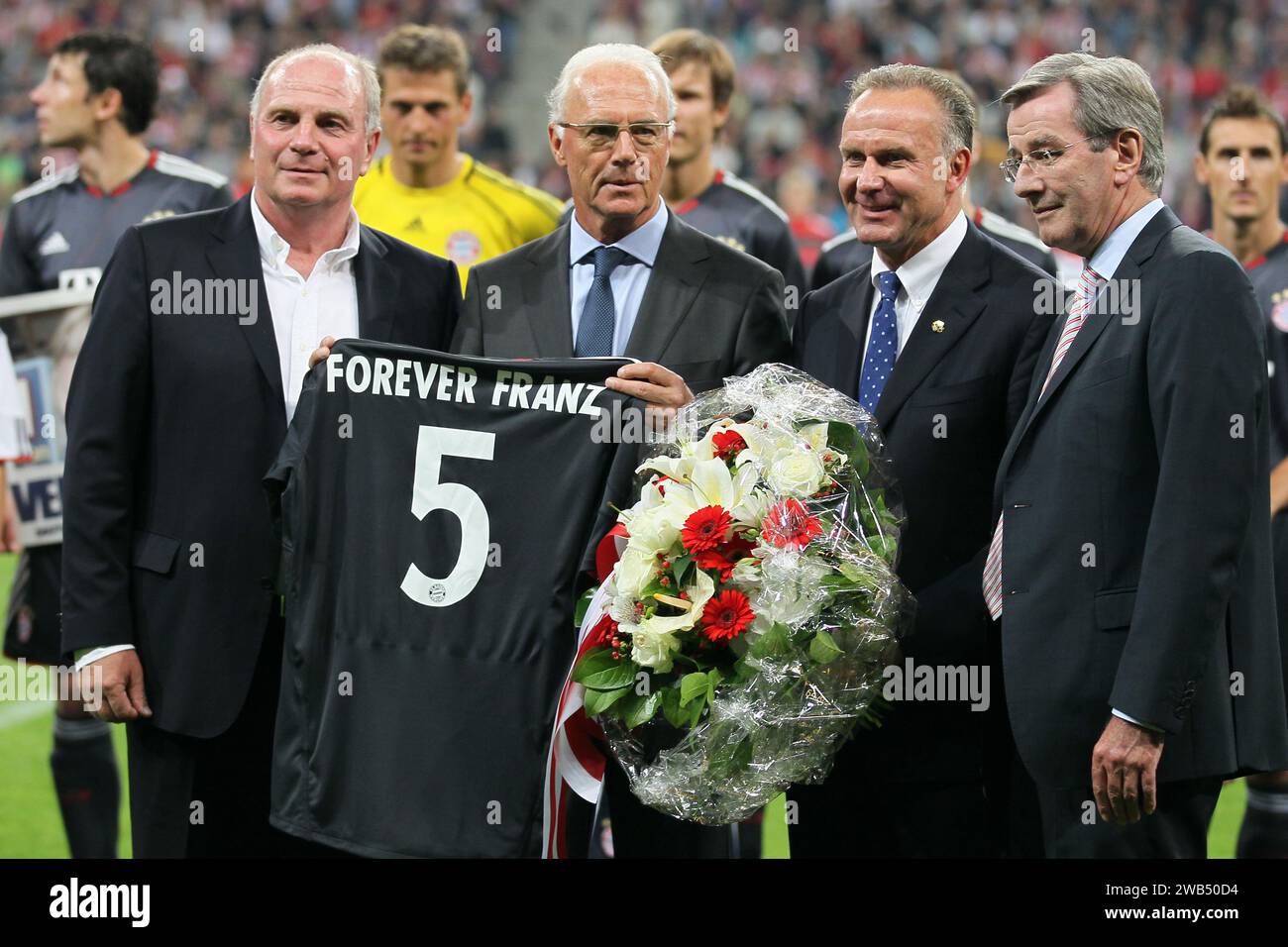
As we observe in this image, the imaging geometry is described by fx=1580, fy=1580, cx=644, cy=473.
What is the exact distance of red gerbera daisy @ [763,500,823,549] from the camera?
2.91 meters

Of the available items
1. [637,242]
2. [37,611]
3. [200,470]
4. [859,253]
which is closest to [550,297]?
[637,242]

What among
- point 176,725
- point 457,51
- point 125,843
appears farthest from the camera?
point 457,51

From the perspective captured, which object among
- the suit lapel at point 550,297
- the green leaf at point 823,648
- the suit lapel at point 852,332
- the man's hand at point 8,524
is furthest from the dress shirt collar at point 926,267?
the man's hand at point 8,524

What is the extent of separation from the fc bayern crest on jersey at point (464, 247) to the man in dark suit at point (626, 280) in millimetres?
1818

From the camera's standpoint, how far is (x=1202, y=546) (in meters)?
2.79

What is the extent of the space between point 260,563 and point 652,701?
101cm

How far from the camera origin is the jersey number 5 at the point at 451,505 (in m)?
3.23

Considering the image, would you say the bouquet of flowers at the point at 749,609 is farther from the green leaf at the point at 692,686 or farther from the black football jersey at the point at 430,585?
the black football jersey at the point at 430,585

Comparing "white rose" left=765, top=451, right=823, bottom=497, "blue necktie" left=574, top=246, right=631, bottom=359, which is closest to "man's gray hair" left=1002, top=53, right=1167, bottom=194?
"white rose" left=765, top=451, right=823, bottom=497

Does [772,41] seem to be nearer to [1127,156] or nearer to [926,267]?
[926,267]

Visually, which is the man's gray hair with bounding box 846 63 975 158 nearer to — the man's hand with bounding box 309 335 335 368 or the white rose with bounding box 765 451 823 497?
the white rose with bounding box 765 451 823 497

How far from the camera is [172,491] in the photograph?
345 cm
